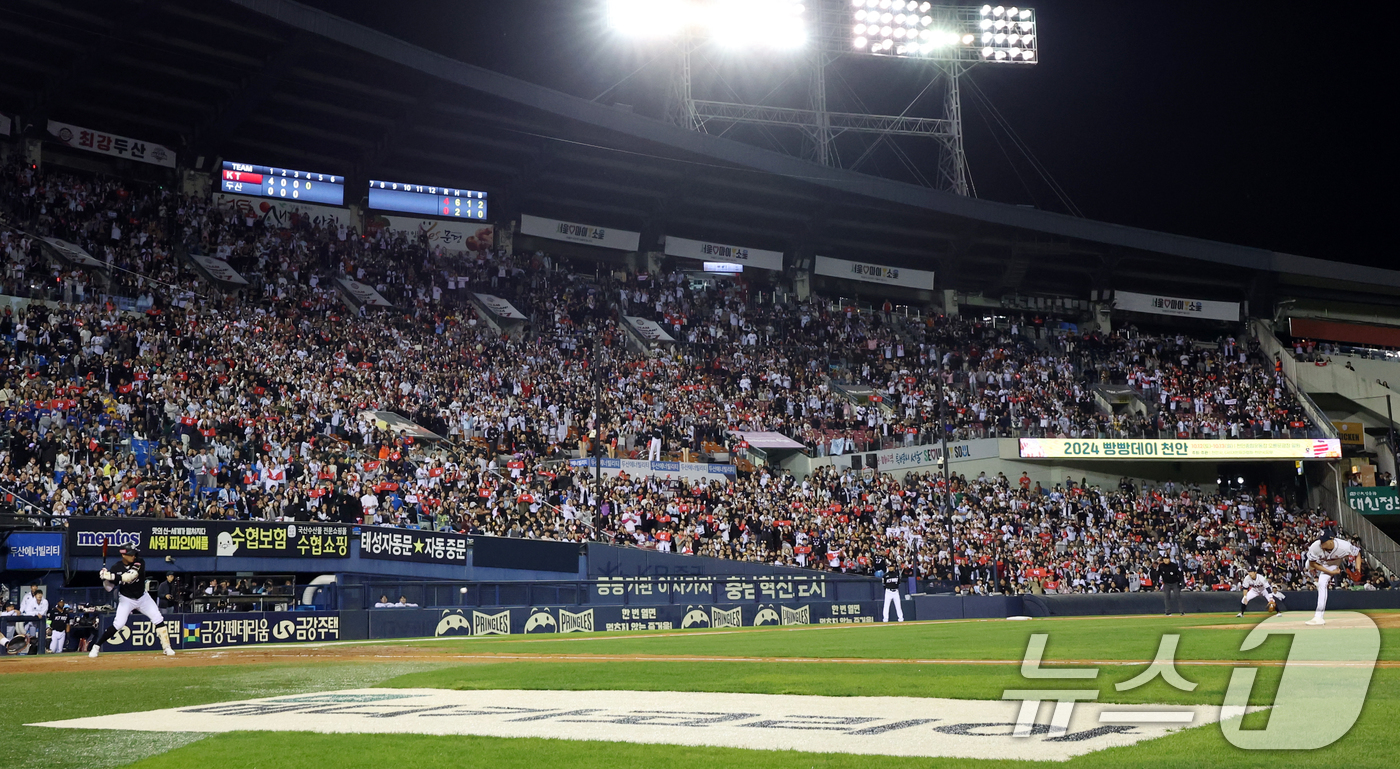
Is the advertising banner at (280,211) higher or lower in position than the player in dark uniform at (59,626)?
higher

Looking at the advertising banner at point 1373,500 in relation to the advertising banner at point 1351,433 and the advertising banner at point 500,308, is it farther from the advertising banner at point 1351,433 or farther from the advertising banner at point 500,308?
the advertising banner at point 500,308

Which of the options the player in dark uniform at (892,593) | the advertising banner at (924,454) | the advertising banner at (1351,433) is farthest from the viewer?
the advertising banner at (1351,433)

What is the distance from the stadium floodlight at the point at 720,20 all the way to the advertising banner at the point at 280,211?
14.9 meters

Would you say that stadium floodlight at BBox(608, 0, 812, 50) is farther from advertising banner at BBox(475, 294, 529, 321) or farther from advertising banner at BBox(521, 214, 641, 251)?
advertising banner at BBox(475, 294, 529, 321)

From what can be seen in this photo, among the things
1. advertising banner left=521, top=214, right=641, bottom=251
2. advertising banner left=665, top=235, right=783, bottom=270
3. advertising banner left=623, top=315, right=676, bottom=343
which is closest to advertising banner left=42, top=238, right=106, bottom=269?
advertising banner left=521, top=214, right=641, bottom=251

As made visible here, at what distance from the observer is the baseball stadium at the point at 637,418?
9695 millimetres

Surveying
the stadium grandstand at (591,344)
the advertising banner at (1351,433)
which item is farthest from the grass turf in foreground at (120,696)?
the advertising banner at (1351,433)

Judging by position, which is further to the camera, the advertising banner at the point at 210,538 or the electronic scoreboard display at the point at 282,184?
the electronic scoreboard display at the point at 282,184

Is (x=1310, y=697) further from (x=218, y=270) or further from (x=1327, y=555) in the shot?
(x=218, y=270)

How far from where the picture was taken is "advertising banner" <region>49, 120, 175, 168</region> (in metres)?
44.8

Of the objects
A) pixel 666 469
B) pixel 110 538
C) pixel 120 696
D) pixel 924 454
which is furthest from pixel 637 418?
pixel 120 696

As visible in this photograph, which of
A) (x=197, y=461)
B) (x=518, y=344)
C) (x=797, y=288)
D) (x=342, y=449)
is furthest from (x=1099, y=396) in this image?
(x=197, y=461)

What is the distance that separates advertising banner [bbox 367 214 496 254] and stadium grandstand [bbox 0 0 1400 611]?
0.79ft

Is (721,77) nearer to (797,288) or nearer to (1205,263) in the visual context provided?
(797,288)
